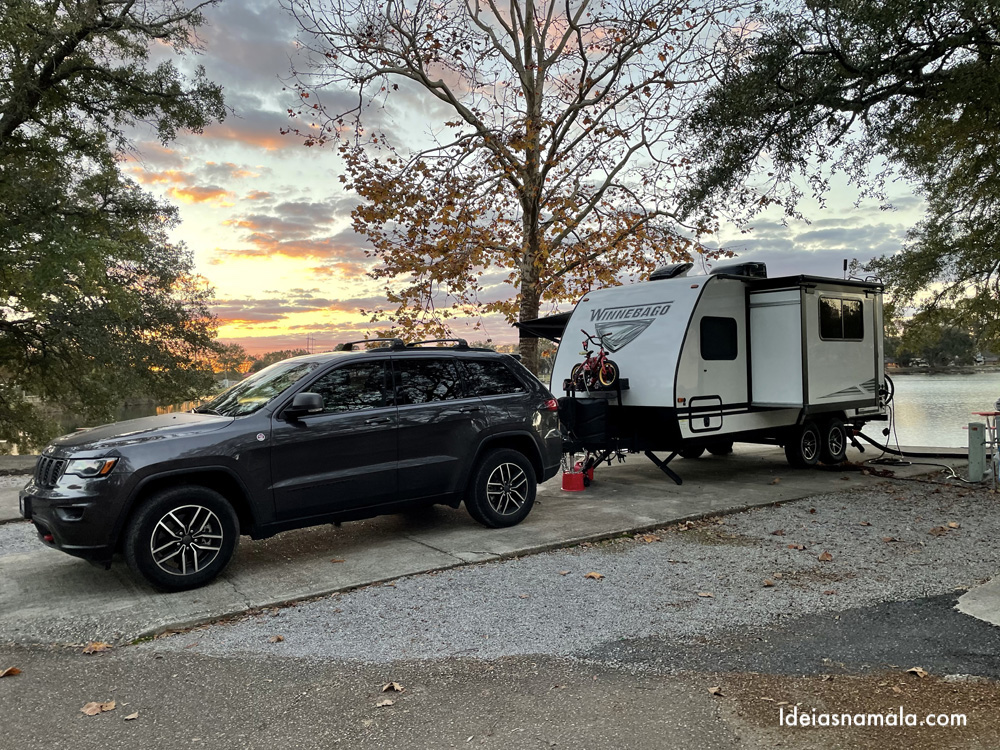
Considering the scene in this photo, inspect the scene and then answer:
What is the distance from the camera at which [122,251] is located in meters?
18.7

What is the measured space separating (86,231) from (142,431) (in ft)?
54.5

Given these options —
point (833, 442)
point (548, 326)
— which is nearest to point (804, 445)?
point (833, 442)

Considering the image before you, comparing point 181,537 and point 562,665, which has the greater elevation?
point 181,537

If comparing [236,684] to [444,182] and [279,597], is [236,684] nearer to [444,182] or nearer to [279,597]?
[279,597]

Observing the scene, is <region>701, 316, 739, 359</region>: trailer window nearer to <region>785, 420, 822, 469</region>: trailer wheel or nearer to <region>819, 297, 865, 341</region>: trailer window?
<region>819, 297, 865, 341</region>: trailer window

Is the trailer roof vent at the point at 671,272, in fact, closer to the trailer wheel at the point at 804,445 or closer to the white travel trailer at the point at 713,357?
the white travel trailer at the point at 713,357

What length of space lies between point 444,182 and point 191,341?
10.7m

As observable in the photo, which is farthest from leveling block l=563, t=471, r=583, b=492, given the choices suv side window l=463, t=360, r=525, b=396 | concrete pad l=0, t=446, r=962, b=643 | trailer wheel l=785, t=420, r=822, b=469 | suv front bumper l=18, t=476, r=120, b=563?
suv front bumper l=18, t=476, r=120, b=563

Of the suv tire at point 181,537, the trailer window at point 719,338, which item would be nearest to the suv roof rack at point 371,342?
the suv tire at point 181,537

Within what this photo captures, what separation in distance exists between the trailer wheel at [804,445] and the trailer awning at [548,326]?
4250 millimetres

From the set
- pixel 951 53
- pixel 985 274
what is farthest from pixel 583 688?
pixel 985 274

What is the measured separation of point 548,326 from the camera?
13.3 meters

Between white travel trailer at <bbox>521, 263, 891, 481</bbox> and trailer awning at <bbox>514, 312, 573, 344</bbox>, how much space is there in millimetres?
1492

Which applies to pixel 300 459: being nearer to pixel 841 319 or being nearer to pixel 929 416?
pixel 841 319
